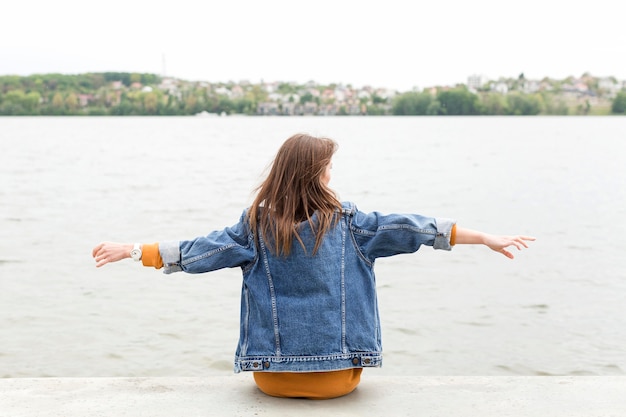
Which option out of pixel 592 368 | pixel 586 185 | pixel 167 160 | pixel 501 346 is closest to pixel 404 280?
pixel 501 346

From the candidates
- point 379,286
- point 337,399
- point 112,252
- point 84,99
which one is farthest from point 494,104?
point 112,252

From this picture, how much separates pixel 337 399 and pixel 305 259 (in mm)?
628

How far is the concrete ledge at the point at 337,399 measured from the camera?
3441mm

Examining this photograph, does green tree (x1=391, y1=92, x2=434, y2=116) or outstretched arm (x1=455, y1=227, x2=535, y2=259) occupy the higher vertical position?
outstretched arm (x1=455, y1=227, x2=535, y2=259)

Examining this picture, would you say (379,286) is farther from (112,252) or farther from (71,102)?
(71,102)

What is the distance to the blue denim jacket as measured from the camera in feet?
11.4

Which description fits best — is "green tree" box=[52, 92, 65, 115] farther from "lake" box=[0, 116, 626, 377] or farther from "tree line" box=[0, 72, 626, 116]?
"lake" box=[0, 116, 626, 377]

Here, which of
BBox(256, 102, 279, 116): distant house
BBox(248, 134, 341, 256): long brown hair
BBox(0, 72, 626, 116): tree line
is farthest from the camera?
BBox(256, 102, 279, 116): distant house

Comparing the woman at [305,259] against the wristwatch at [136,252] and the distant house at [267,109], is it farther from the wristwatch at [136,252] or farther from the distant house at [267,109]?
the distant house at [267,109]

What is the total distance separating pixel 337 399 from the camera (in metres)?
3.59

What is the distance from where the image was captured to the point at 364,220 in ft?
11.5

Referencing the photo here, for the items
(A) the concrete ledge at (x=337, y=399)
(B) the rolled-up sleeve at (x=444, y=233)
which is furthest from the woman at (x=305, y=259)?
(A) the concrete ledge at (x=337, y=399)

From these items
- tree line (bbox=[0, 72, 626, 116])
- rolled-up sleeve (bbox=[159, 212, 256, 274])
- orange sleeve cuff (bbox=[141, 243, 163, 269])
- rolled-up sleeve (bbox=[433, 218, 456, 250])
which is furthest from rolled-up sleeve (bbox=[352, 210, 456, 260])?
tree line (bbox=[0, 72, 626, 116])

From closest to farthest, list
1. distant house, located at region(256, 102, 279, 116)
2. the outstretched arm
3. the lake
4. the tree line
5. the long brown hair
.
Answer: the outstretched arm → the long brown hair → the lake → the tree line → distant house, located at region(256, 102, 279, 116)
